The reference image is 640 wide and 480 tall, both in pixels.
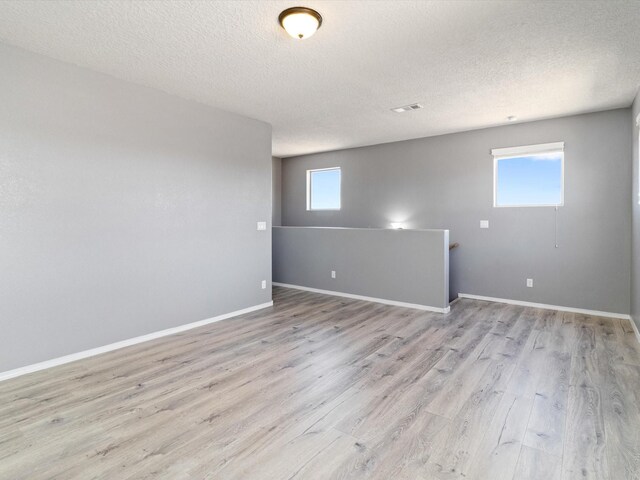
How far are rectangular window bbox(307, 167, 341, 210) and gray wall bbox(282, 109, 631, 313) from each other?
39 cm

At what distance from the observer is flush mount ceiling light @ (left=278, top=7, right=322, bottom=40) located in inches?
88.5

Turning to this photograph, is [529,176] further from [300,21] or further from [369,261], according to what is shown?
[300,21]

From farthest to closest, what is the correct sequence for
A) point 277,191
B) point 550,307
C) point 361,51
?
1. point 277,191
2. point 550,307
3. point 361,51

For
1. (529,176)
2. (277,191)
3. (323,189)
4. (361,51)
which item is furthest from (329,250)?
(361,51)

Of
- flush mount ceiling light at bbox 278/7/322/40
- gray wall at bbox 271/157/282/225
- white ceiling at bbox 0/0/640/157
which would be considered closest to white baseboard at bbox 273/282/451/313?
gray wall at bbox 271/157/282/225

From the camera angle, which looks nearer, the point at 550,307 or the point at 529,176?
the point at 550,307

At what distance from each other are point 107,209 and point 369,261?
3.51 meters

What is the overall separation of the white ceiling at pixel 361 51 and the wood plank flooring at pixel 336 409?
260 cm

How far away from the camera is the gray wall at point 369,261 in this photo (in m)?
4.72

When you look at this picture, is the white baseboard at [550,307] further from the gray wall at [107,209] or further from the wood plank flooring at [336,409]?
the gray wall at [107,209]

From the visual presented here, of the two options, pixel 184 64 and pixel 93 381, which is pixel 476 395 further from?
pixel 184 64

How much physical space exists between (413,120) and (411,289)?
7.78 ft

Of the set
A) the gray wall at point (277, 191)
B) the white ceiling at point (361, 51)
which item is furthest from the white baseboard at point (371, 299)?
the white ceiling at point (361, 51)

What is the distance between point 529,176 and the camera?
497 centimetres
